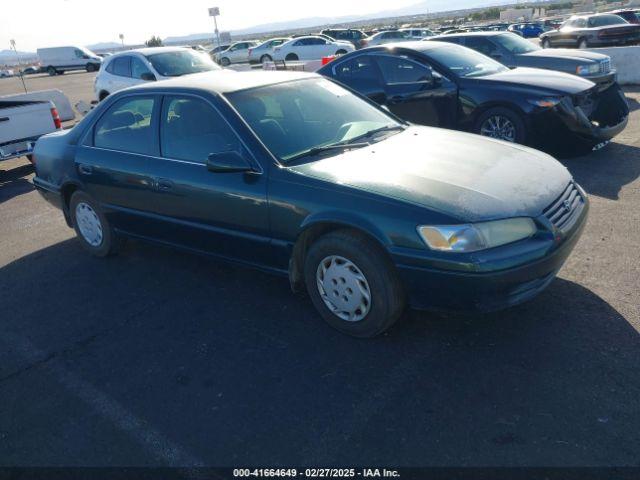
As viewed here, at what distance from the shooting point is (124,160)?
4.57 metres

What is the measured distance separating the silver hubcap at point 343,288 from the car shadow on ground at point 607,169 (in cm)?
348

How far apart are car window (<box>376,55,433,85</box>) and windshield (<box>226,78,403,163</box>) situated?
3.01 meters

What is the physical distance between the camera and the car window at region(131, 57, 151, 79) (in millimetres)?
→ 11492

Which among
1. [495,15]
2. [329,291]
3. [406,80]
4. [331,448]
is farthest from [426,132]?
[495,15]

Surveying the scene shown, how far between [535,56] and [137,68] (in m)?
7.94

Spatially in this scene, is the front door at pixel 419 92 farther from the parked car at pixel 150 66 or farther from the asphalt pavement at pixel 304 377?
the parked car at pixel 150 66

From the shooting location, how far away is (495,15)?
82625 mm

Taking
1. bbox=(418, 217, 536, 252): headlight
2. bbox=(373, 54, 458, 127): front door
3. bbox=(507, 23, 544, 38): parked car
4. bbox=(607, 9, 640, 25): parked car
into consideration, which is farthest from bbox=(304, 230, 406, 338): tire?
bbox=(507, 23, 544, 38): parked car

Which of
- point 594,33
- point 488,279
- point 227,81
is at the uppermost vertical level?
point 227,81

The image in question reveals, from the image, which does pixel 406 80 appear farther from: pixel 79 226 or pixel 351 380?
pixel 351 380

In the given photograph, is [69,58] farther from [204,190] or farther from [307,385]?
[307,385]

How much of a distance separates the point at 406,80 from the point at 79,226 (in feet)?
15.0

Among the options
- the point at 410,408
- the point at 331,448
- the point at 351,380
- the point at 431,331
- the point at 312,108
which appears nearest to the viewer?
the point at 331,448

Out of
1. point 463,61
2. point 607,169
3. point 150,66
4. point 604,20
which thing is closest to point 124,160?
point 463,61
